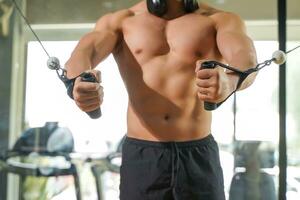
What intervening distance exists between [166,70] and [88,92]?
0.59ft

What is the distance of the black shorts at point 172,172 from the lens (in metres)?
0.68

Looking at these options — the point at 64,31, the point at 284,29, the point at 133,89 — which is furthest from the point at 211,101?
the point at 64,31

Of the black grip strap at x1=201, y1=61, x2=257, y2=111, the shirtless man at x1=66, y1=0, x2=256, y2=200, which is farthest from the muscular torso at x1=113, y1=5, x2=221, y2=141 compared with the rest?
the black grip strap at x1=201, y1=61, x2=257, y2=111

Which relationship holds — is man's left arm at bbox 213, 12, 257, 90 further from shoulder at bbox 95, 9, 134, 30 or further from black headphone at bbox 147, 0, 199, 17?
shoulder at bbox 95, 9, 134, 30

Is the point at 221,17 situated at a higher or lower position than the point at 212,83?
higher

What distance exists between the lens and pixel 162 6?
2.30ft

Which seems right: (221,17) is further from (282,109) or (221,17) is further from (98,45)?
(282,109)

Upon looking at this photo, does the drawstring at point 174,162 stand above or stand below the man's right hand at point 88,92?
below

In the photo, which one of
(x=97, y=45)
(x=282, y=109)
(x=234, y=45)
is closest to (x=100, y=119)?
(x=282, y=109)

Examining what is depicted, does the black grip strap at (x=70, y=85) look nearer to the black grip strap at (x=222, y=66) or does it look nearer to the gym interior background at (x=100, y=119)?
the black grip strap at (x=222, y=66)

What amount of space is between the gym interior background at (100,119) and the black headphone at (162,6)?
1.65 ft

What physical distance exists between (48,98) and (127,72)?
76cm

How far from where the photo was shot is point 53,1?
1.33m

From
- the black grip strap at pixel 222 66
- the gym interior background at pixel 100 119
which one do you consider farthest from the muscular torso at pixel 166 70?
the gym interior background at pixel 100 119
